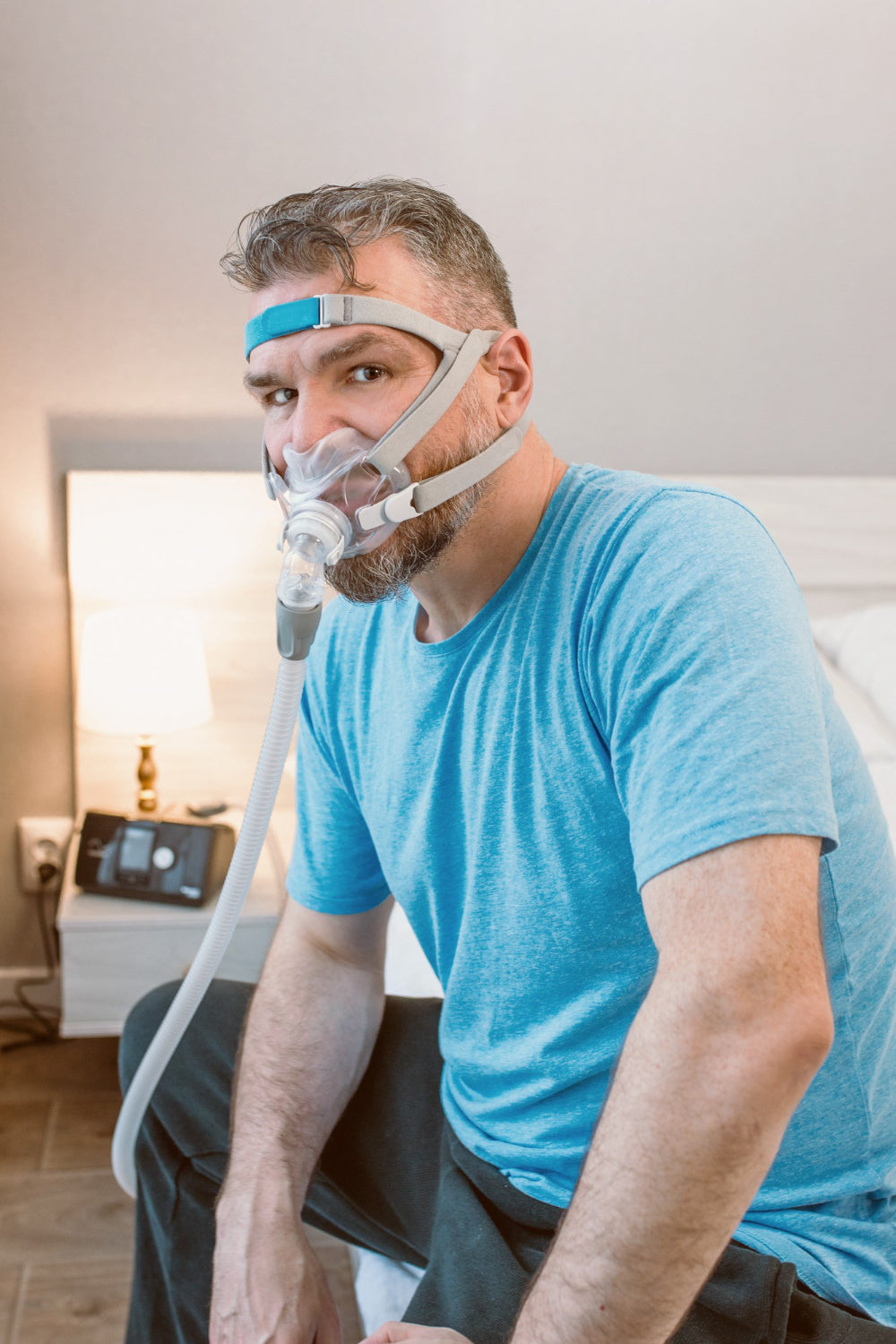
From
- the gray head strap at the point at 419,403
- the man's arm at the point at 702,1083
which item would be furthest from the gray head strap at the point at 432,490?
the man's arm at the point at 702,1083

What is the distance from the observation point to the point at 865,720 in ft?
6.31

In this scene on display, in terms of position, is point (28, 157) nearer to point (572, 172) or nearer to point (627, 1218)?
point (572, 172)

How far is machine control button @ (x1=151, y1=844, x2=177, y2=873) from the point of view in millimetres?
1835

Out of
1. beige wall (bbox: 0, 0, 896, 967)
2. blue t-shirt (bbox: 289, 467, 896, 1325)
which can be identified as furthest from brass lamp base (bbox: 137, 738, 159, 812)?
blue t-shirt (bbox: 289, 467, 896, 1325)

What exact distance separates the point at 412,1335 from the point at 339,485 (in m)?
0.66

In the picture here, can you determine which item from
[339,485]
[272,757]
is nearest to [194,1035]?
[272,757]

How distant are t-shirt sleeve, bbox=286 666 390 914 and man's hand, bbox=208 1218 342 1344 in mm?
316

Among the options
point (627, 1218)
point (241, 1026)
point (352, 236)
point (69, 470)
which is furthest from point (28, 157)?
point (627, 1218)

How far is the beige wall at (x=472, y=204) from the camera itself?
1.88 meters

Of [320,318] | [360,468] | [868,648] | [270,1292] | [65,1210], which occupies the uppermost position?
[320,318]

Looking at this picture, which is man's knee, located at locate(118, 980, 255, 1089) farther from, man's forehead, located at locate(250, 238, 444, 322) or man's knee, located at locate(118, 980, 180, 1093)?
man's forehead, located at locate(250, 238, 444, 322)

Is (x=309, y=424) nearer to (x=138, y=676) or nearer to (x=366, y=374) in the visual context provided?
(x=366, y=374)

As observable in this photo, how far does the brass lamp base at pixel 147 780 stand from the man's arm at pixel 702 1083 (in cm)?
138

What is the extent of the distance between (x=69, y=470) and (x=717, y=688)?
1535 mm
